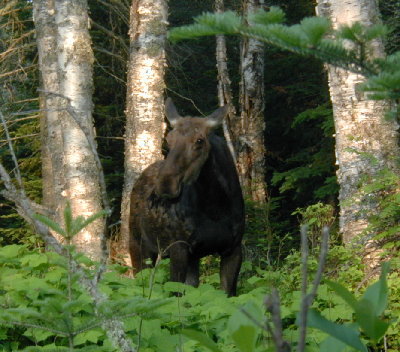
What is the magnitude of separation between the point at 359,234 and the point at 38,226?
202 inches

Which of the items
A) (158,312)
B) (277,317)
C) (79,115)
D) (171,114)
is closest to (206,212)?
(171,114)

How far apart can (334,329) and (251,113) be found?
728 inches

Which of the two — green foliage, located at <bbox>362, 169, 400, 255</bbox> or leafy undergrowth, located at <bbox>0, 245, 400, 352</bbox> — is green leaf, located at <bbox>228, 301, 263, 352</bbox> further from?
green foliage, located at <bbox>362, 169, 400, 255</bbox>

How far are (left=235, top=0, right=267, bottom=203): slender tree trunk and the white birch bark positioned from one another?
6534 millimetres

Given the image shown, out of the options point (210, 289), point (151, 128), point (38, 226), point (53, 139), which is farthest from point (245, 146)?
point (38, 226)

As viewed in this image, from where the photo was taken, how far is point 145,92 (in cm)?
1380

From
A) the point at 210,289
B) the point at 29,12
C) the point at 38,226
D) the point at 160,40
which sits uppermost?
the point at 29,12

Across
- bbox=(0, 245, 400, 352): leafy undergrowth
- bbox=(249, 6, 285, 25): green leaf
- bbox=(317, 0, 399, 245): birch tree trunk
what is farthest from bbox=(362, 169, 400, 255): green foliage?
bbox=(249, 6, 285, 25): green leaf

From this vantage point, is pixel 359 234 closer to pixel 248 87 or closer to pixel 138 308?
pixel 138 308

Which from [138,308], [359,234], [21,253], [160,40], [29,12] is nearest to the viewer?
[138,308]

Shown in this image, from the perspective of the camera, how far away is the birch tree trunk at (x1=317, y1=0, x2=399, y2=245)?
8.53m

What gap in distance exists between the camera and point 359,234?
826cm

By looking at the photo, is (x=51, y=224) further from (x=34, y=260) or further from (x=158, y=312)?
(x=34, y=260)

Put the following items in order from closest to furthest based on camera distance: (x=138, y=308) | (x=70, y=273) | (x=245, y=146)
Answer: (x=138, y=308)
(x=70, y=273)
(x=245, y=146)
